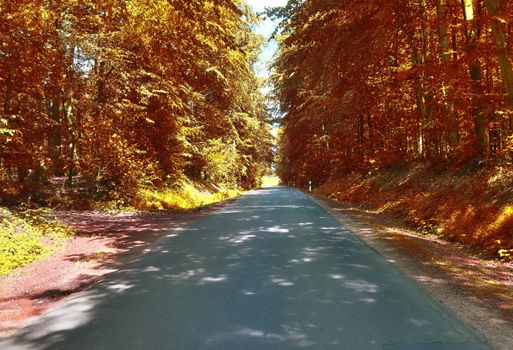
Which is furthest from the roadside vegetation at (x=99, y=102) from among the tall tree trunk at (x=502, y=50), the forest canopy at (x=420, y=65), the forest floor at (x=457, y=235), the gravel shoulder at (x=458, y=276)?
the forest floor at (x=457, y=235)

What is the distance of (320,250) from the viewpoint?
8.53m

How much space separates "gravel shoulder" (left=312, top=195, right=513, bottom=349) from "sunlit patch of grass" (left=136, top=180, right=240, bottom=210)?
34.3 ft

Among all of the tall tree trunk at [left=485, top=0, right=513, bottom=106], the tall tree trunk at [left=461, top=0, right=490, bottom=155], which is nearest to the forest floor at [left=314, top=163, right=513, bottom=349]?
the tall tree trunk at [left=461, top=0, right=490, bottom=155]

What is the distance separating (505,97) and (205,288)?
9858 mm

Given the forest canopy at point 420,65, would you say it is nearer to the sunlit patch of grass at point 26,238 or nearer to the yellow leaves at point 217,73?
A: the yellow leaves at point 217,73

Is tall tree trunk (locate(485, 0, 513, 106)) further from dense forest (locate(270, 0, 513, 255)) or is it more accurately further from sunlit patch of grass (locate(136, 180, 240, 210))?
sunlit patch of grass (locate(136, 180, 240, 210))

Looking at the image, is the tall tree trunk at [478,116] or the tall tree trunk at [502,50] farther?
the tall tree trunk at [478,116]

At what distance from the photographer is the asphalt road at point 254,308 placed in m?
4.21

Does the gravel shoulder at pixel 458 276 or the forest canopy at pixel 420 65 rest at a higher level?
the forest canopy at pixel 420 65

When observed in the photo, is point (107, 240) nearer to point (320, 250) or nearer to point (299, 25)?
point (320, 250)

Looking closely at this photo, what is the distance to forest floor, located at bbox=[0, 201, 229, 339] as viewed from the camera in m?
5.79

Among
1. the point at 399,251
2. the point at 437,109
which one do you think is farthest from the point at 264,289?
the point at 437,109

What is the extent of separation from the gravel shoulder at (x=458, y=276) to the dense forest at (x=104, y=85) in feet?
22.0

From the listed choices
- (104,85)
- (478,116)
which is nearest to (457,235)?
(478,116)
